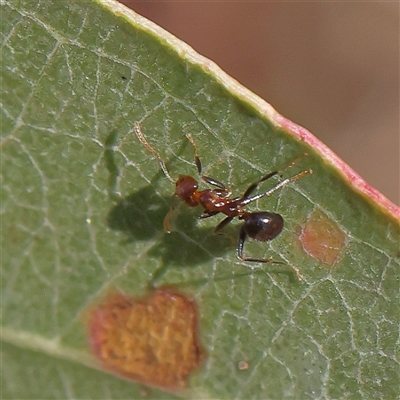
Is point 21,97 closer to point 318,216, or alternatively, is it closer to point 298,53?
point 318,216

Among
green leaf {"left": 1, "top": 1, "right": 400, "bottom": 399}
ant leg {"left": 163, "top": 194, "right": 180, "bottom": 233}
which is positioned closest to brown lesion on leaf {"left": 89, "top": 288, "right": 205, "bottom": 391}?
green leaf {"left": 1, "top": 1, "right": 400, "bottom": 399}

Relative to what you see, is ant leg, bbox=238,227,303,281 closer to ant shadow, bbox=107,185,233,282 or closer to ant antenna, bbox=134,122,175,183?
ant shadow, bbox=107,185,233,282

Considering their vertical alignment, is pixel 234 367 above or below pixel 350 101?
below

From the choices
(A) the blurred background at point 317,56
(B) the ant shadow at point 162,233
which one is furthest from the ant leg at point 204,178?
(A) the blurred background at point 317,56

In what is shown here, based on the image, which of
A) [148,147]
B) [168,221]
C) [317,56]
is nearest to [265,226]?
[168,221]

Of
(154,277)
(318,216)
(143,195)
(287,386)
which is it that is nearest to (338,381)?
(287,386)

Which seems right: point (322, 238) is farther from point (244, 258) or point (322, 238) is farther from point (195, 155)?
point (195, 155)
